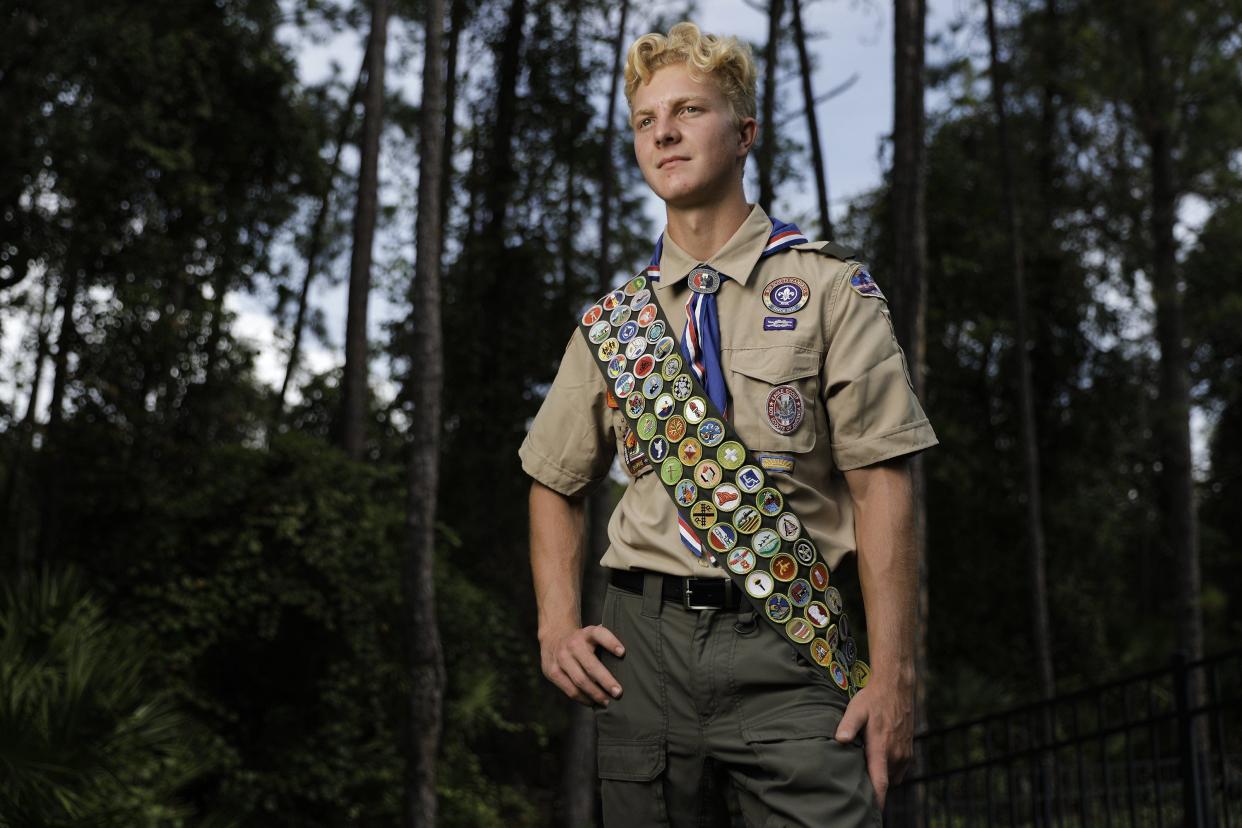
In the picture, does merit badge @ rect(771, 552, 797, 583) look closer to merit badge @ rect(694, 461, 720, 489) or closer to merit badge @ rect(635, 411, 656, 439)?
merit badge @ rect(694, 461, 720, 489)

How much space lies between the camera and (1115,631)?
70.6ft

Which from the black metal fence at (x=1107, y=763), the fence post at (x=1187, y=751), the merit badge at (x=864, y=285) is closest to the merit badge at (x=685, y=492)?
the merit badge at (x=864, y=285)

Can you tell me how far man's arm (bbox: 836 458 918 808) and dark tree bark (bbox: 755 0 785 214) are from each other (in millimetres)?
15207

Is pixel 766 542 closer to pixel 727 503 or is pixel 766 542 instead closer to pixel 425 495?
pixel 727 503

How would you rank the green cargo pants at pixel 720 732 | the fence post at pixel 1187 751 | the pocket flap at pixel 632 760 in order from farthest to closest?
the fence post at pixel 1187 751
the pocket flap at pixel 632 760
the green cargo pants at pixel 720 732

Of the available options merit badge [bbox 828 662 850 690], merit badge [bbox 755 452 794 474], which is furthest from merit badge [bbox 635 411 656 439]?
merit badge [bbox 828 662 850 690]

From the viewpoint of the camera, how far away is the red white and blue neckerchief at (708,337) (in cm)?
243

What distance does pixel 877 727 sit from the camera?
85.2 inches

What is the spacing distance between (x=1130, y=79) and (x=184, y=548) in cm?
1261

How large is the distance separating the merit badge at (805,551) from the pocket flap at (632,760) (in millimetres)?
Answer: 391

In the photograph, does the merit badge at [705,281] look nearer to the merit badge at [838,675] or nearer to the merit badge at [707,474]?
the merit badge at [707,474]

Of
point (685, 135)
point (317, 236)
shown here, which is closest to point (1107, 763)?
point (685, 135)

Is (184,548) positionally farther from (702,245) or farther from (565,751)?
(702,245)

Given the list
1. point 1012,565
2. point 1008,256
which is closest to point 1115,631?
point 1012,565
